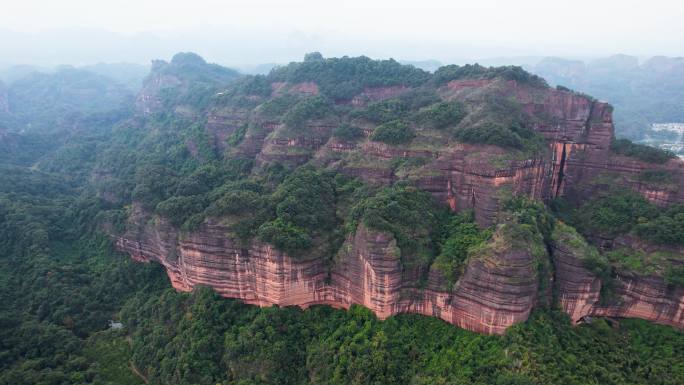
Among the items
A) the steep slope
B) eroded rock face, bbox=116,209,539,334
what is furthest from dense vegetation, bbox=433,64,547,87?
eroded rock face, bbox=116,209,539,334

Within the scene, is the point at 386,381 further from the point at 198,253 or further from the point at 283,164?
the point at 283,164

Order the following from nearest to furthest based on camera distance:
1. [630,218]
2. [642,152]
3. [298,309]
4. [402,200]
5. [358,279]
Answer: [358,279]
[298,309]
[402,200]
[630,218]
[642,152]

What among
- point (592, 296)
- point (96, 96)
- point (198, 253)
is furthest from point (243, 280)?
point (96, 96)

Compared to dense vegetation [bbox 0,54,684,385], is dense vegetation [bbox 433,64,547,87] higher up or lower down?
higher up

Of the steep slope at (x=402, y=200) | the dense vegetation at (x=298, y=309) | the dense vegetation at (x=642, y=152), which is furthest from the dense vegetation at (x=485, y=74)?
the dense vegetation at (x=642, y=152)

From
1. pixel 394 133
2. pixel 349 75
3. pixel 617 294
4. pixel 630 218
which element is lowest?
pixel 617 294

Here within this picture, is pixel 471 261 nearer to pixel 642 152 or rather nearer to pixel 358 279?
pixel 358 279

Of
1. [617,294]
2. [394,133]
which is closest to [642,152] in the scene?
[617,294]

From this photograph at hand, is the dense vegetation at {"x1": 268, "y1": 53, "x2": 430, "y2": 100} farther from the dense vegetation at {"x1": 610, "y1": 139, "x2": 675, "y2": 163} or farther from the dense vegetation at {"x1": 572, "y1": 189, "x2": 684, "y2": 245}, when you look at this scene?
the dense vegetation at {"x1": 572, "y1": 189, "x2": 684, "y2": 245}
